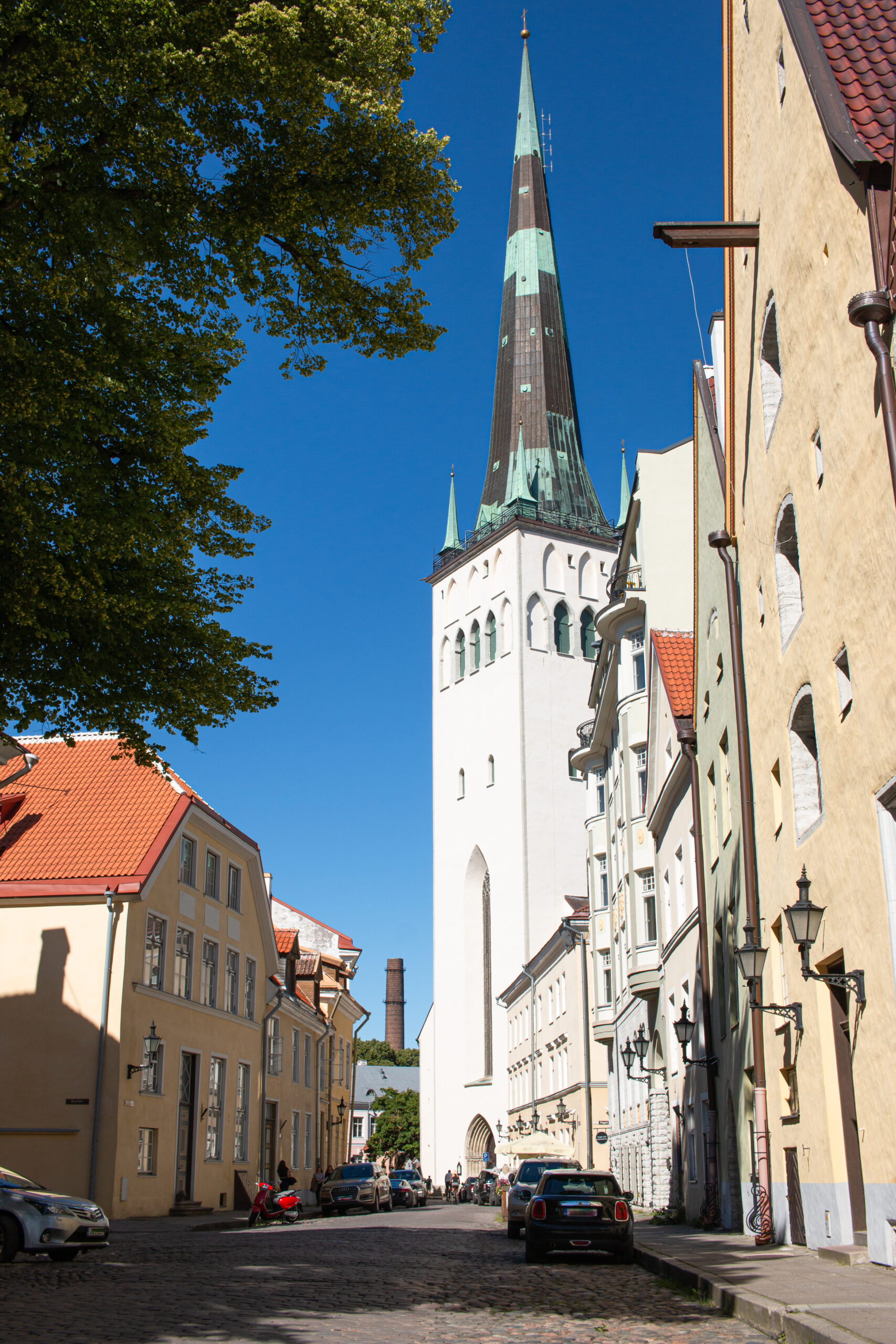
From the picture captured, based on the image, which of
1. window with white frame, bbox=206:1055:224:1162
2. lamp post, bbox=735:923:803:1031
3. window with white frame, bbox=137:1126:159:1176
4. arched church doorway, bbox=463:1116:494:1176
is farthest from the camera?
arched church doorway, bbox=463:1116:494:1176

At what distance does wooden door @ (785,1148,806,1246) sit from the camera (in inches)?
607

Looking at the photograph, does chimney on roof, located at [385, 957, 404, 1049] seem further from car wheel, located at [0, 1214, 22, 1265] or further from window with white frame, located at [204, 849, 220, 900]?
car wheel, located at [0, 1214, 22, 1265]

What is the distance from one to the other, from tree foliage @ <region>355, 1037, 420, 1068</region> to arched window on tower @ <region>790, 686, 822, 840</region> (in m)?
127

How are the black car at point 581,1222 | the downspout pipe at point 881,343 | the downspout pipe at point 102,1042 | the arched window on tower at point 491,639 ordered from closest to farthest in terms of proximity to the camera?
the downspout pipe at point 881,343 → the black car at point 581,1222 → the downspout pipe at point 102,1042 → the arched window on tower at point 491,639

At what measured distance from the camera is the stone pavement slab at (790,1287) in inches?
315

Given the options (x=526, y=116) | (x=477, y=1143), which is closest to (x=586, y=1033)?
(x=477, y=1143)

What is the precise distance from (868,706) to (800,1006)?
4471 mm

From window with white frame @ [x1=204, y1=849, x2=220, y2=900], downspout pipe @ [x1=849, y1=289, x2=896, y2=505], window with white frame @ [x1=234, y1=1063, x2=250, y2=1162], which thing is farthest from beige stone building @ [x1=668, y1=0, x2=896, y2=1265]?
window with white frame @ [x1=234, y1=1063, x2=250, y2=1162]

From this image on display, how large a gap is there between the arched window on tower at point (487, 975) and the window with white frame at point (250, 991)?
43.9 m

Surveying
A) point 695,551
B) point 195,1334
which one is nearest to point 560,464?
point 695,551

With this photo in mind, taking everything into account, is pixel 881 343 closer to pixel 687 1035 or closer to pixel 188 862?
pixel 687 1035

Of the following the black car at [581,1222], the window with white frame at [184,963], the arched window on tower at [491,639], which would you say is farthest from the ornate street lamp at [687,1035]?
the arched window on tower at [491,639]

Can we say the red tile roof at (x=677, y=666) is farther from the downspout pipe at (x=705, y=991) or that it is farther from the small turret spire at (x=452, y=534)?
the small turret spire at (x=452, y=534)

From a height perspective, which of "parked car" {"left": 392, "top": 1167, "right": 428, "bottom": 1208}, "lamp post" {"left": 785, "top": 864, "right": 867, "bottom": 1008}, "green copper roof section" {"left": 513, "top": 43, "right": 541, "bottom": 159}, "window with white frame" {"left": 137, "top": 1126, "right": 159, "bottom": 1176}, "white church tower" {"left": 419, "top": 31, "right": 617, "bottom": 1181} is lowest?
"parked car" {"left": 392, "top": 1167, "right": 428, "bottom": 1208}
